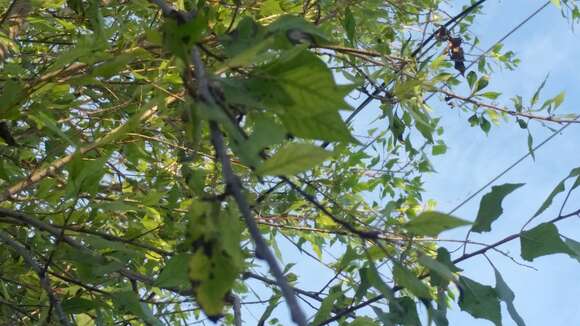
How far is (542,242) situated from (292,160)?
403 millimetres

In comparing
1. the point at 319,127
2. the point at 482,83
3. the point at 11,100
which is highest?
the point at 482,83

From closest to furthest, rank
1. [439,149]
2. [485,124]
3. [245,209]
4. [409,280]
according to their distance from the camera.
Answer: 1. [245,209]
2. [409,280]
3. [485,124]
4. [439,149]

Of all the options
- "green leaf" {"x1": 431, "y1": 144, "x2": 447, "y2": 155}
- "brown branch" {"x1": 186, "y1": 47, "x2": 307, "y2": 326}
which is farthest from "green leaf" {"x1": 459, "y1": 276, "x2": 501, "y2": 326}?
"green leaf" {"x1": 431, "y1": 144, "x2": 447, "y2": 155}

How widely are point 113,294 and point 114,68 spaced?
0.33m

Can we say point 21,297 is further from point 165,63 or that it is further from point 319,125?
point 319,125

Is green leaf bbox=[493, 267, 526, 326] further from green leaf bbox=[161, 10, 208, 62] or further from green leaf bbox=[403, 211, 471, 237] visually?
green leaf bbox=[161, 10, 208, 62]

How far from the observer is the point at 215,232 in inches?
19.6

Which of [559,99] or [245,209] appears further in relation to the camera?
[559,99]

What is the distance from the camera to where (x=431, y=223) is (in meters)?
0.57

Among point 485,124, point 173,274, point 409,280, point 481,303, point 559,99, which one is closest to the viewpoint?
point 409,280

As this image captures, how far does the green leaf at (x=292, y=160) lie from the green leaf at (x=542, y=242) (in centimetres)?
39

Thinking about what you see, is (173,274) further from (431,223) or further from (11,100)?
(431,223)

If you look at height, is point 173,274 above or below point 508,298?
above

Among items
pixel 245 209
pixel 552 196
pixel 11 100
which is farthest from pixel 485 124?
pixel 245 209
